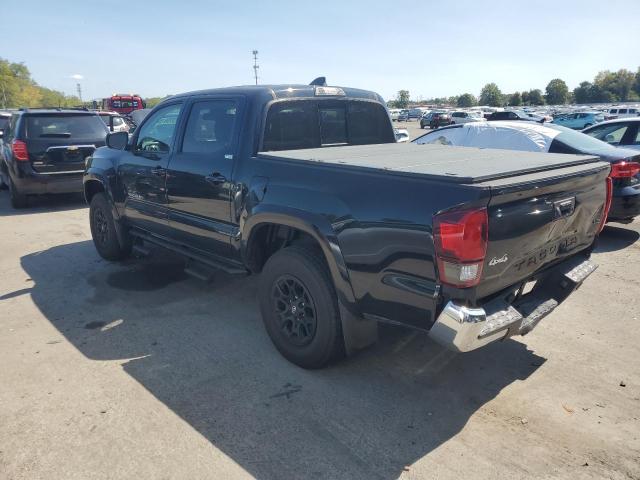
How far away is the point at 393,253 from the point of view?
8.64ft

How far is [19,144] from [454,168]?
8651 mm

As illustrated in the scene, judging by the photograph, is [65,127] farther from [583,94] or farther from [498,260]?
[583,94]

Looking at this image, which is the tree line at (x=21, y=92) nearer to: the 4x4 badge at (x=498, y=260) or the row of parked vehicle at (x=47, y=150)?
the row of parked vehicle at (x=47, y=150)

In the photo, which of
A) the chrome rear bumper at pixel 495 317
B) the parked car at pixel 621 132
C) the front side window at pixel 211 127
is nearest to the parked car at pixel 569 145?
the parked car at pixel 621 132

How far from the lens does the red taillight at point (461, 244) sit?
2.34 metres

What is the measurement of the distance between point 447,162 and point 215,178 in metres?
1.86

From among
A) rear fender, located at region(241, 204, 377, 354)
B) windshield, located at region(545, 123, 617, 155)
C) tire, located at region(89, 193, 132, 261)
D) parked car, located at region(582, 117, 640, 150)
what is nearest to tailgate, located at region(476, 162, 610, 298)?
rear fender, located at region(241, 204, 377, 354)

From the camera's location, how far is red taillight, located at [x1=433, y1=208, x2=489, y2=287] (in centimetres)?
234

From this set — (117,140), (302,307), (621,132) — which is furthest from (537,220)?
(621,132)

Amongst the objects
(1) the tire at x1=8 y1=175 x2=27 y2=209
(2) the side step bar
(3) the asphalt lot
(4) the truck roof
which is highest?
(4) the truck roof

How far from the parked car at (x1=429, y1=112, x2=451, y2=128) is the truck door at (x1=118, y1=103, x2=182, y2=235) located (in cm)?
3724

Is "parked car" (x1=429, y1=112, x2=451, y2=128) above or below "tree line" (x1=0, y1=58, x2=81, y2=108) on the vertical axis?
below

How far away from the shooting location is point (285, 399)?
10.1ft

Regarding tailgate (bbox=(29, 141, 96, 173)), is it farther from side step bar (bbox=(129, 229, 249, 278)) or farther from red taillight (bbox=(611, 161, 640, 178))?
red taillight (bbox=(611, 161, 640, 178))
